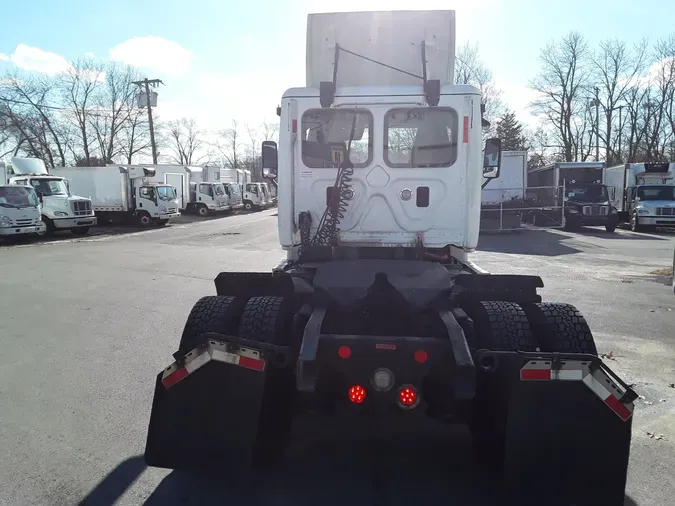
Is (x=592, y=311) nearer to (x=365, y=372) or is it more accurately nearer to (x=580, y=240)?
(x=365, y=372)

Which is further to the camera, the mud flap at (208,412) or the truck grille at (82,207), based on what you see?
the truck grille at (82,207)

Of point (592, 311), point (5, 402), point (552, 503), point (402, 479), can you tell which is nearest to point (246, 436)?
point (402, 479)

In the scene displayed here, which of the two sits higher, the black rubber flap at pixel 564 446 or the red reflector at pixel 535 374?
the red reflector at pixel 535 374

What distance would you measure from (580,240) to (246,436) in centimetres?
1977

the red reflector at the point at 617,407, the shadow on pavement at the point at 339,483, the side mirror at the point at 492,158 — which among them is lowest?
the shadow on pavement at the point at 339,483

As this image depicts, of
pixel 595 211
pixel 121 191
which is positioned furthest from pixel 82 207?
pixel 595 211

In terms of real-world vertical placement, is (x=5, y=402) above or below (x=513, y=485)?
below

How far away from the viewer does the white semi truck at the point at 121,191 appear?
2844 centimetres

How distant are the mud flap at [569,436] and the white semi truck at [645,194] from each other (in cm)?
2450

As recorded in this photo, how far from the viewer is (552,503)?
9.17 ft

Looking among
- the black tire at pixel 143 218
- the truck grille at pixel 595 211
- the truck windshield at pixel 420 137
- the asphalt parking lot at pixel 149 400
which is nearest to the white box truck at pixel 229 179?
the black tire at pixel 143 218

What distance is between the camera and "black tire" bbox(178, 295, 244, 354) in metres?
3.45

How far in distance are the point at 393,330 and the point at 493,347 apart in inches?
24.9

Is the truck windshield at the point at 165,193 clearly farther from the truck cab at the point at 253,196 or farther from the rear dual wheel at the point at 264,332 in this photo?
the rear dual wheel at the point at 264,332
